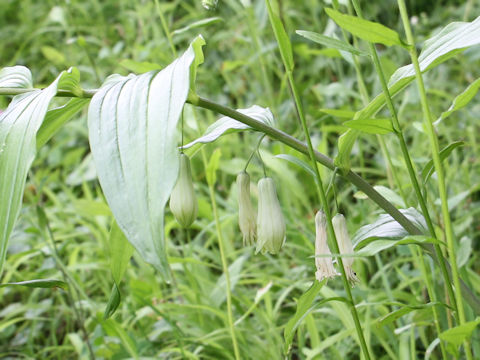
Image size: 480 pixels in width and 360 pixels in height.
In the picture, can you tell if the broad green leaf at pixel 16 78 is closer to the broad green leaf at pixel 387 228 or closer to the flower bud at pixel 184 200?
the flower bud at pixel 184 200

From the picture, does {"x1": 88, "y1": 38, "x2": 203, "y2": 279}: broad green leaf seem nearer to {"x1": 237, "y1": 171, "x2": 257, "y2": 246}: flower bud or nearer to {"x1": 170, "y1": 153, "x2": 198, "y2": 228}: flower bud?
{"x1": 170, "y1": 153, "x2": 198, "y2": 228}: flower bud

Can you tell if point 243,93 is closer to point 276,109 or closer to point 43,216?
point 276,109

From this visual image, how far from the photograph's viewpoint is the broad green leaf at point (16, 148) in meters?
0.67

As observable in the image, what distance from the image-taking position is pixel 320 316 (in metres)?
1.74

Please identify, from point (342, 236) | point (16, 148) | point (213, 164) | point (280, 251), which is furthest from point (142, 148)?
point (280, 251)

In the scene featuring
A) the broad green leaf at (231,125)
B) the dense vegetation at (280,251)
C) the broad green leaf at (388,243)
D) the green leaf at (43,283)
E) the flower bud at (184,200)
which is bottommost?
the dense vegetation at (280,251)

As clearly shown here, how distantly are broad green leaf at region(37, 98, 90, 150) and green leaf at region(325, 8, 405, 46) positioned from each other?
41cm

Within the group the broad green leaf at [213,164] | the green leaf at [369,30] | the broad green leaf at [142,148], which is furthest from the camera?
the broad green leaf at [213,164]

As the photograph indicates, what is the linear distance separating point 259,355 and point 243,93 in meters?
1.88

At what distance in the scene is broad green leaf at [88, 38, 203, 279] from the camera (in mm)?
591

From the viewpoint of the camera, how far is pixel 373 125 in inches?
33.3

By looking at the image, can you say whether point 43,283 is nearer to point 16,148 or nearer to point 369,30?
point 16,148

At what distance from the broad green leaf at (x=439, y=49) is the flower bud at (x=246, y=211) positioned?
0.74 feet

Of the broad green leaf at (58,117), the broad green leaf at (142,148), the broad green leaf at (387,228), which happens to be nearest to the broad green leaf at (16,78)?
the broad green leaf at (58,117)
